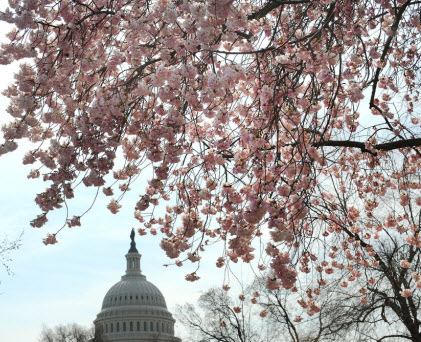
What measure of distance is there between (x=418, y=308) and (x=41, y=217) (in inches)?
311

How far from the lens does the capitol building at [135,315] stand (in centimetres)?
7894

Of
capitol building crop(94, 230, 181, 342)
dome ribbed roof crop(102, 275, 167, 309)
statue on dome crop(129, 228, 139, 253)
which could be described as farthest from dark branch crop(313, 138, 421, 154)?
statue on dome crop(129, 228, 139, 253)

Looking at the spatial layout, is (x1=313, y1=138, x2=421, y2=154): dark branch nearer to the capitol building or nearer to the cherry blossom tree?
the cherry blossom tree

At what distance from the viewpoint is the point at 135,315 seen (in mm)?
79562

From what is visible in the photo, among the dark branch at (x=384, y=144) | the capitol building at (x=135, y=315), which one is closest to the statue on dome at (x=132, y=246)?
the capitol building at (x=135, y=315)

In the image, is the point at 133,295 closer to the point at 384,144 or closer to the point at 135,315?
the point at 135,315

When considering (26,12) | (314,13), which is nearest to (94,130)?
(26,12)

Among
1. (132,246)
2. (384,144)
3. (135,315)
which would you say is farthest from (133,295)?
(384,144)

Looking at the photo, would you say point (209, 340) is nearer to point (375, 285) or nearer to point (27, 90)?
point (375, 285)

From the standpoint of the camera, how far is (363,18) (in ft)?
17.5

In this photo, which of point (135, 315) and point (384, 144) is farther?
point (135, 315)

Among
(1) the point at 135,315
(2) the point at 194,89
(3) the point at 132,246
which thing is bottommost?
(2) the point at 194,89

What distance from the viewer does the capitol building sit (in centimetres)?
7894

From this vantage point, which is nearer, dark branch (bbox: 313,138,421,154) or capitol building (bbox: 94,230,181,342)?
dark branch (bbox: 313,138,421,154)
